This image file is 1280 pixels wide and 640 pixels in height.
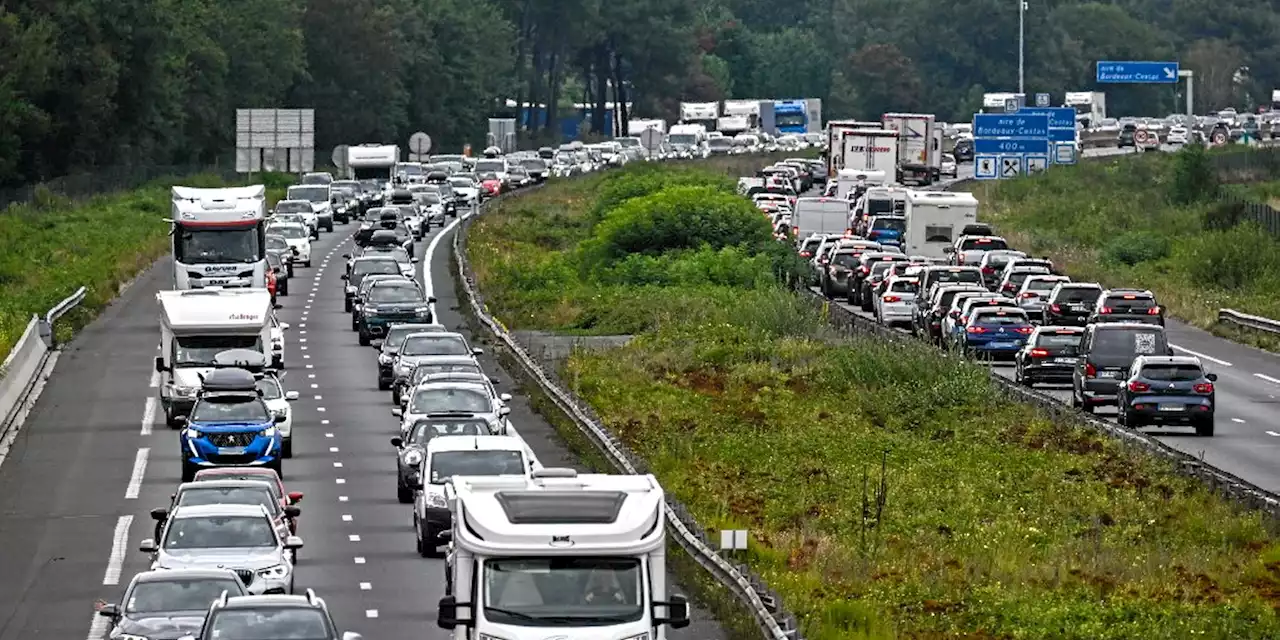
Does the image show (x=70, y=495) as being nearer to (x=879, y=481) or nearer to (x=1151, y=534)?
(x=879, y=481)

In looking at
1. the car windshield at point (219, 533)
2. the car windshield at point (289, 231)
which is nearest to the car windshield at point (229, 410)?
the car windshield at point (219, 533)

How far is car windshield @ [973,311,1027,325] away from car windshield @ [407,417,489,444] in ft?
68.8

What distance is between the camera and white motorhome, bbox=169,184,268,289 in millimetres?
57844

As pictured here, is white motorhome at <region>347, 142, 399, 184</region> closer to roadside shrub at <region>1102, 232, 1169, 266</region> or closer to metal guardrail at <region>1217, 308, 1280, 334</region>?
roadside shrub at <region>1102, 232, 1169, 266</region>

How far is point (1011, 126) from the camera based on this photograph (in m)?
104

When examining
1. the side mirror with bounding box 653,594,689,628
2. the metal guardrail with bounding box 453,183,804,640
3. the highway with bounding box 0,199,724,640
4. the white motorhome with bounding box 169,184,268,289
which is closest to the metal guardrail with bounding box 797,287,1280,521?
the metal guardrail with bounding box 453,183,804,640

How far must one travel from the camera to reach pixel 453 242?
285 ft

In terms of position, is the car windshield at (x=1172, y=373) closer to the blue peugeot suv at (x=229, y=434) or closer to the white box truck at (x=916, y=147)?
the blue peugeot suv at (x=229, y=434)

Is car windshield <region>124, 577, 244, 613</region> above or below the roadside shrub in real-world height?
below

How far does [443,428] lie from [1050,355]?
18064mm

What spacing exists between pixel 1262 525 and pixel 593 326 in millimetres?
35113

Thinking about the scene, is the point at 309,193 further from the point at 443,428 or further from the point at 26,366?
the point at 443,428

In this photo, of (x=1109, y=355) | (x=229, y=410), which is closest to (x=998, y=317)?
(x=1109, y=355)

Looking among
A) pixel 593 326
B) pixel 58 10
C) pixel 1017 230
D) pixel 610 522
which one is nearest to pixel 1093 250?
pixel 1017 230
